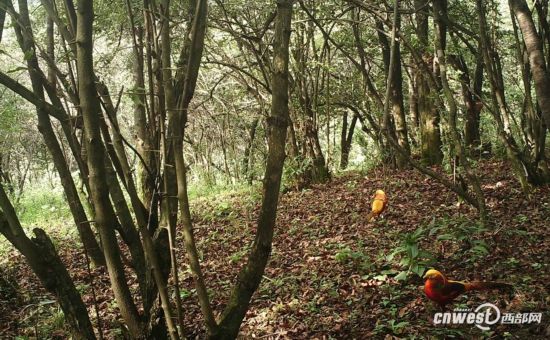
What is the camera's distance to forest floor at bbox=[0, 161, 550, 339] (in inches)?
150

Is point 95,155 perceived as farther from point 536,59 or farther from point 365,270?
point 536,59

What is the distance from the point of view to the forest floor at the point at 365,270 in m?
3.80

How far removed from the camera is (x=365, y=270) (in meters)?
4.87

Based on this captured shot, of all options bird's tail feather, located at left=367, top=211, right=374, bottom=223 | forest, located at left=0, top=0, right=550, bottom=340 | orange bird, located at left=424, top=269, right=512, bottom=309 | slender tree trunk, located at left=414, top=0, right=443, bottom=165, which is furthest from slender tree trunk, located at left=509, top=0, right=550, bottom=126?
slender tree trunk, located at left=414, top=0, right=443, bottom=165

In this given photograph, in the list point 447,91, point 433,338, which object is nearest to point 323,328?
point 433,338

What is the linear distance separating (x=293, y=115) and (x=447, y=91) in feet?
21.3

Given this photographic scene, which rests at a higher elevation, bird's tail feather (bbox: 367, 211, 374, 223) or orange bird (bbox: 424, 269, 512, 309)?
bird's tail feather (bbox: 367, 211, 374, 223)

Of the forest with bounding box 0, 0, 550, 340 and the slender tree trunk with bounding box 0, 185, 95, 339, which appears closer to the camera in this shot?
the forest with bounding box 0, 0, 550, 340

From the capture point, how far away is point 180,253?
7.25 meters

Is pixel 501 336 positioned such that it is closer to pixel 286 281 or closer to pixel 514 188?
pixel 286 281

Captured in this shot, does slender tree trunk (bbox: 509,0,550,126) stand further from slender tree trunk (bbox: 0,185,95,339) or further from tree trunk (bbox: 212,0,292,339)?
slender tree trunk (bbox: 0,185,95,339)

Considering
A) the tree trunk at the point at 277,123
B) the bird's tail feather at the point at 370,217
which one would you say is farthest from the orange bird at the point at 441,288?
the bird's tail feather at the point at 370,217

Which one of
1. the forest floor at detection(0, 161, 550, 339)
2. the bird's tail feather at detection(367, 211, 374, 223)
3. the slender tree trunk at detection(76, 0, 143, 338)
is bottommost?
the forest floor at detection(0, 161, 550, 339)

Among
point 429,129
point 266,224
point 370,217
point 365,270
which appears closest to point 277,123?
point 266,224
